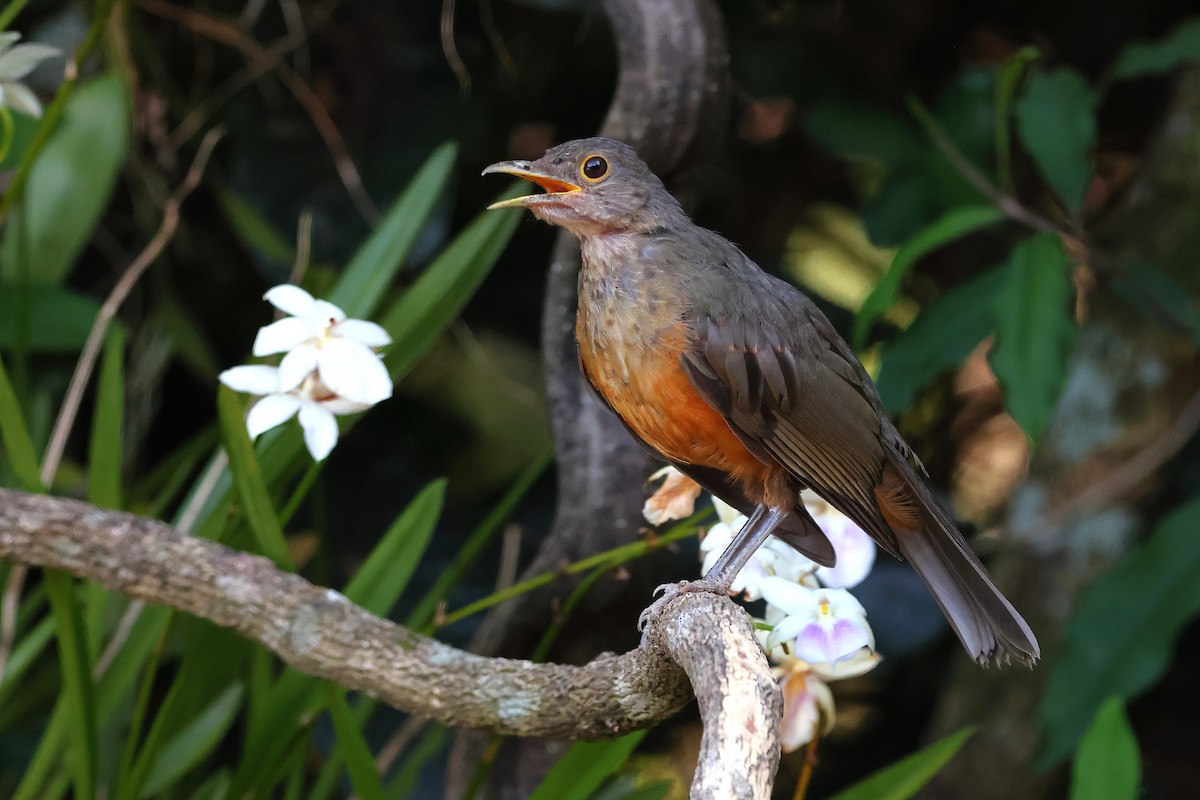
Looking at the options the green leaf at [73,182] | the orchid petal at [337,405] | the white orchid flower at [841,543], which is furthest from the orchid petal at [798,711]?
the green leaf at [73,182]

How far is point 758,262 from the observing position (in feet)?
11.4

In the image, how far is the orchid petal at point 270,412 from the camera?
67.6 inches

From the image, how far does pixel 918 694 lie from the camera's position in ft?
11.9

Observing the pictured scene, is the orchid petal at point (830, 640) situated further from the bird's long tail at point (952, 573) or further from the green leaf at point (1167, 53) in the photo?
the green leaf at point (1167, 53)

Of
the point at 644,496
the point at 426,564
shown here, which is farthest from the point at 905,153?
the point at 426,564

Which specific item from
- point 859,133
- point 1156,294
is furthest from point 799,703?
point 859,133

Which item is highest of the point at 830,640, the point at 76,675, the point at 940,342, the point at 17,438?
the point at 940,342

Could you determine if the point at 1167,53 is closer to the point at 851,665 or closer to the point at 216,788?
the point at 851,665

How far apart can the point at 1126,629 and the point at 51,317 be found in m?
2.30

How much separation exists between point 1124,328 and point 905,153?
2.21 ft

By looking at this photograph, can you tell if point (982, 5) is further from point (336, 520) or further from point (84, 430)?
point (84, 430)

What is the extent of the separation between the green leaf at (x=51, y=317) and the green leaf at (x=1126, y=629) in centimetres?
212

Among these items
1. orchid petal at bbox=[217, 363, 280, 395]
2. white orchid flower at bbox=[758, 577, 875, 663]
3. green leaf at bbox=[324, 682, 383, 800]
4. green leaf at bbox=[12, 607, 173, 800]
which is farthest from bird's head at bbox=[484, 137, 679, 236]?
green leaf at bbox=[12, 607, 173, 800]

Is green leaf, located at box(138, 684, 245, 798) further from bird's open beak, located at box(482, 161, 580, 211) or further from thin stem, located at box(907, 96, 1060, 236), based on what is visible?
thin stem, located at box(907, 96, 1060, 236)
